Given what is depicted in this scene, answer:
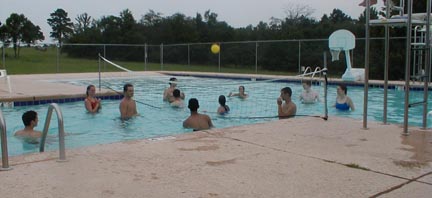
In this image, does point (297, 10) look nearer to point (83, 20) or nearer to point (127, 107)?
point (83, 20)

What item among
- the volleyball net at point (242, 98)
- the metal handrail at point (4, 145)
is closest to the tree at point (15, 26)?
the volleyball net at point (242, 98)

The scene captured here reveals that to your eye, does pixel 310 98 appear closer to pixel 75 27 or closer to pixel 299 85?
pixel 299 85

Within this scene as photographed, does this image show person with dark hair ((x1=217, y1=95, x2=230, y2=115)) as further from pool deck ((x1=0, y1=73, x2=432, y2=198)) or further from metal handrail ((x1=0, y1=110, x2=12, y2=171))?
metal handrail ((x1=0, y1=110, x2=12, y2=171))

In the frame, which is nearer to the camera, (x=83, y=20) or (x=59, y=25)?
(x=59, y=25)

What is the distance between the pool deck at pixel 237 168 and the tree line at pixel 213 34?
1678 centimetres

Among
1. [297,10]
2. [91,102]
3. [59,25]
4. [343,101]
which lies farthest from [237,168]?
[59,25]

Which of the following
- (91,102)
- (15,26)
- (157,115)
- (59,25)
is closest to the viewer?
(91,102)

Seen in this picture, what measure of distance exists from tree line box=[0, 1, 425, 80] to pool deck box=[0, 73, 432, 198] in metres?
16.8

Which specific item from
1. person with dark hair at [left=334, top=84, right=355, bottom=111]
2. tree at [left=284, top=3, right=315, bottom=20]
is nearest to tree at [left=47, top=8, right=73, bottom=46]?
tree at [left=284, top=3, right=315, bottom=20]

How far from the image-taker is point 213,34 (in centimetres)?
4238

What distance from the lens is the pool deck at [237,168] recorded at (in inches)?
140

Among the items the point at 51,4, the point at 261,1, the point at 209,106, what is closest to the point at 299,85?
the point at 209,106

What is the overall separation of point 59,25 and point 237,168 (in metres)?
54.8

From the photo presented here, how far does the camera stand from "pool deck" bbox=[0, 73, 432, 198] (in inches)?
140
